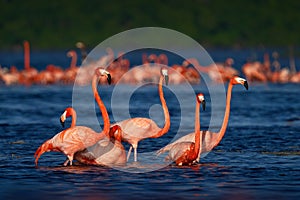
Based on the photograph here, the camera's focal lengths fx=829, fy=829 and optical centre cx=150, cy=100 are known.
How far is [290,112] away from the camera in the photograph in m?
24.6

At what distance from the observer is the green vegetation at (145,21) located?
107812 millimetres

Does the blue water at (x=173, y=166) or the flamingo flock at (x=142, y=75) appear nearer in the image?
the blue water at (x=173, y=166)

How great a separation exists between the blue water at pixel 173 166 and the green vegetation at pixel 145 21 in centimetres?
8113

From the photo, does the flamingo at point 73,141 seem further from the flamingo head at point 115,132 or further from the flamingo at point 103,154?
the flamingo head at point 115,132

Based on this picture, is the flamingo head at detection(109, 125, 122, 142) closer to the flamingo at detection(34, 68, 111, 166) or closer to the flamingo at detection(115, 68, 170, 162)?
the flamingo at detection(34, 68, 111, 166)

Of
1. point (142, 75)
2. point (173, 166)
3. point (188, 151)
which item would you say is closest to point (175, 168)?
point (173, 166)

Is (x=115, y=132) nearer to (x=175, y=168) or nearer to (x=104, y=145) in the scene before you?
(x=104, y=145)

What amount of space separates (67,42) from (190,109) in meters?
80.9

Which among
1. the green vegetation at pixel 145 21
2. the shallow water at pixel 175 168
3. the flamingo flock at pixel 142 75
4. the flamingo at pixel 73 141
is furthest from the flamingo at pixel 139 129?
the green vegetation at pixel 145 21

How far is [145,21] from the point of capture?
113m

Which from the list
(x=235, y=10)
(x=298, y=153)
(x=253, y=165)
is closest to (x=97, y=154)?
(x=253, y=165)

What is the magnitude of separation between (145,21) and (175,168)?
326 ft

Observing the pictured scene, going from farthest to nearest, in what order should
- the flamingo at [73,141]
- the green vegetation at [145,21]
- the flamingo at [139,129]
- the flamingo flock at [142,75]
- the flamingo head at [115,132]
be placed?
the green vegetation at [145,21]
the flamingo flock at [142,75]
the flamingo at [139,129]
the flamingo head at [115,132]
the flamingo at [73,141]

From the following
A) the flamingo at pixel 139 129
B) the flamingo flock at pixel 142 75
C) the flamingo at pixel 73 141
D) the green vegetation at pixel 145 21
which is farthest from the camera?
the green vegetation at pixel 145 21
